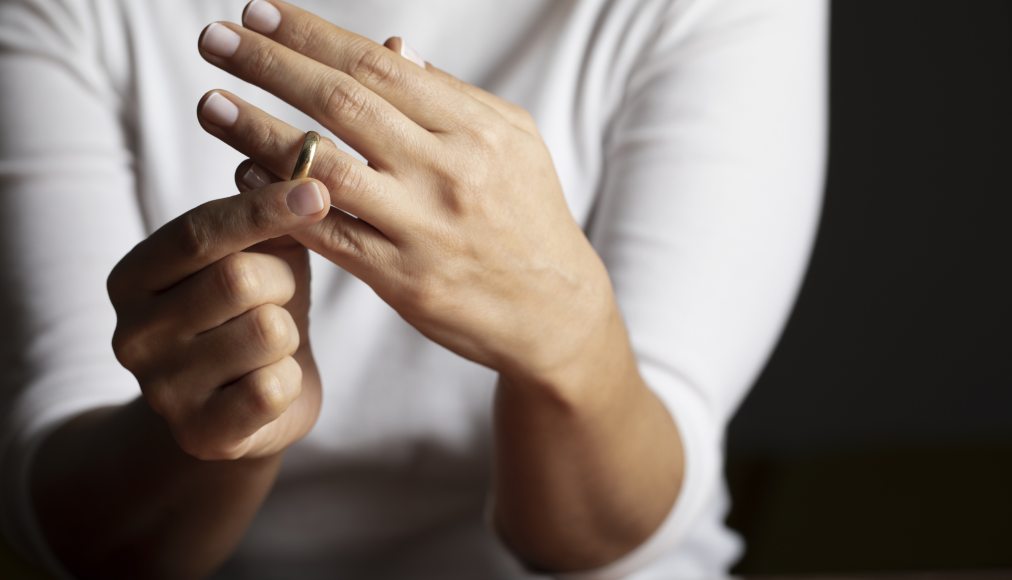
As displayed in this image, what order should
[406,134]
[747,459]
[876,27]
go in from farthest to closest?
1. [747,459]
2. [876,27]
3. [406,134]

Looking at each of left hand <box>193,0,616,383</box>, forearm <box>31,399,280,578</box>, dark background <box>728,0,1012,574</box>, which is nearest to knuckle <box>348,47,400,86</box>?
left hand <box>193,0,616,383</box>

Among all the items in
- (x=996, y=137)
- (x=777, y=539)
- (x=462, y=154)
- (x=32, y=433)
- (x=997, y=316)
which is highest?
(x=462, y=154)

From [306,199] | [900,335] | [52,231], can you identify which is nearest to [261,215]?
[306,199]

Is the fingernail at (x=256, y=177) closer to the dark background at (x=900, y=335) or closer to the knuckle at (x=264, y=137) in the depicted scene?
the knuckle at (x=264, y=137)

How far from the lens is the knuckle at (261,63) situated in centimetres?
19

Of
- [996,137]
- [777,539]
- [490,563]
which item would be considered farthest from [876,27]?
[490,563]

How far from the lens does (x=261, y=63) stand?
0.19 meters

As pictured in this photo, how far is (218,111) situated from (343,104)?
0.02 metres

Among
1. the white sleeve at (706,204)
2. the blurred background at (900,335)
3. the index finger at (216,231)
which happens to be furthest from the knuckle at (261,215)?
the blurred background at (900,335)

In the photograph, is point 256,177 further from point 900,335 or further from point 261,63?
point 900,335

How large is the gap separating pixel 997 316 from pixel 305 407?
706 millimetres

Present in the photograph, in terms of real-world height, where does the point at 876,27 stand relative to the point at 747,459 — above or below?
above

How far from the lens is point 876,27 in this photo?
0.69 meters

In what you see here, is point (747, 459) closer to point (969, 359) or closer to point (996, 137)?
point (969, 359)
